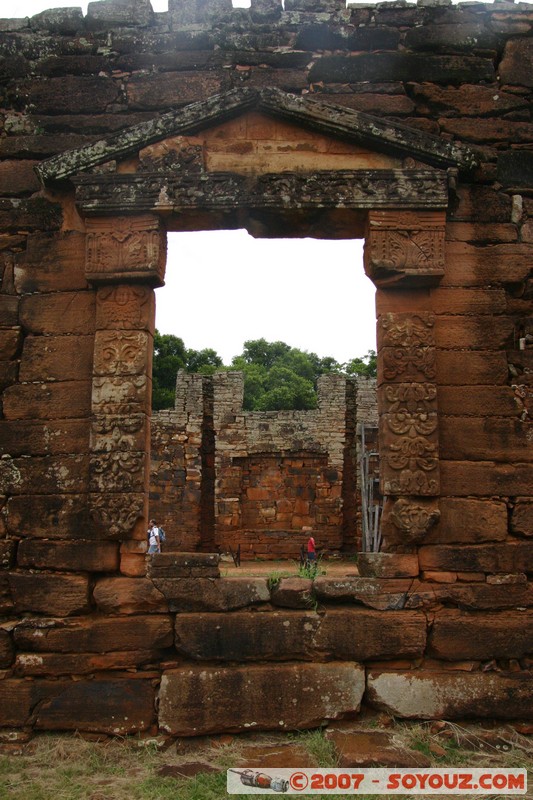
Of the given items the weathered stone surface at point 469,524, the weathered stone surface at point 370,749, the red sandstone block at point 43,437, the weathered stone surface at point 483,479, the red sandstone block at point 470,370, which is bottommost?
the weathered stone surface at point 370,749

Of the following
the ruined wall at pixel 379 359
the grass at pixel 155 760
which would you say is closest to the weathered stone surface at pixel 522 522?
the ruined wall at pixel 379 359

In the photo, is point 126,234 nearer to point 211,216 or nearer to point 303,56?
point 211,216

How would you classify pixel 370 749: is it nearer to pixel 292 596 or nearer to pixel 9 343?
pixel 292 596


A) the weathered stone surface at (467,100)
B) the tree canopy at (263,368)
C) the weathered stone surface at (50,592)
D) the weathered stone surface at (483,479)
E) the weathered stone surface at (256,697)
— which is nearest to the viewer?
the weathered stone surface at (256,697)

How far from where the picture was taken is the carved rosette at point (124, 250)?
5.64m

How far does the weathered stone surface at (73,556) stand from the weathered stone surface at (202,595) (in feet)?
1.34

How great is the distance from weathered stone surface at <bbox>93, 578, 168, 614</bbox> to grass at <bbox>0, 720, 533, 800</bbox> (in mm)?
899

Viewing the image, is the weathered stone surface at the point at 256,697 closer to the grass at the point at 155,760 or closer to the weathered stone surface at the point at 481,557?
the grass at the point at 155,760

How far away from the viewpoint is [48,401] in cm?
570

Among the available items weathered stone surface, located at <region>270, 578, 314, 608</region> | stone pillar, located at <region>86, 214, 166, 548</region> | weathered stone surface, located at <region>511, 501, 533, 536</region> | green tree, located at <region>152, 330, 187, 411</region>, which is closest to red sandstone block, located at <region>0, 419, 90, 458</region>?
stone pillar, located at <region>86, 214, 166, 548</region>

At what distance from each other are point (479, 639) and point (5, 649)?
11.5ft

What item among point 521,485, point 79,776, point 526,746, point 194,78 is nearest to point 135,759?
point 79,776

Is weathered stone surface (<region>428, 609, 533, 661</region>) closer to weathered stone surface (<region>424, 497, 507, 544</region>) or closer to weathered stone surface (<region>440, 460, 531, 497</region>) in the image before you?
weathered stone surface (<region>424, 497, 507, 544</region>)

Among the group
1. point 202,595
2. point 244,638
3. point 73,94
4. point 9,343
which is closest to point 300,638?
point 244,638
